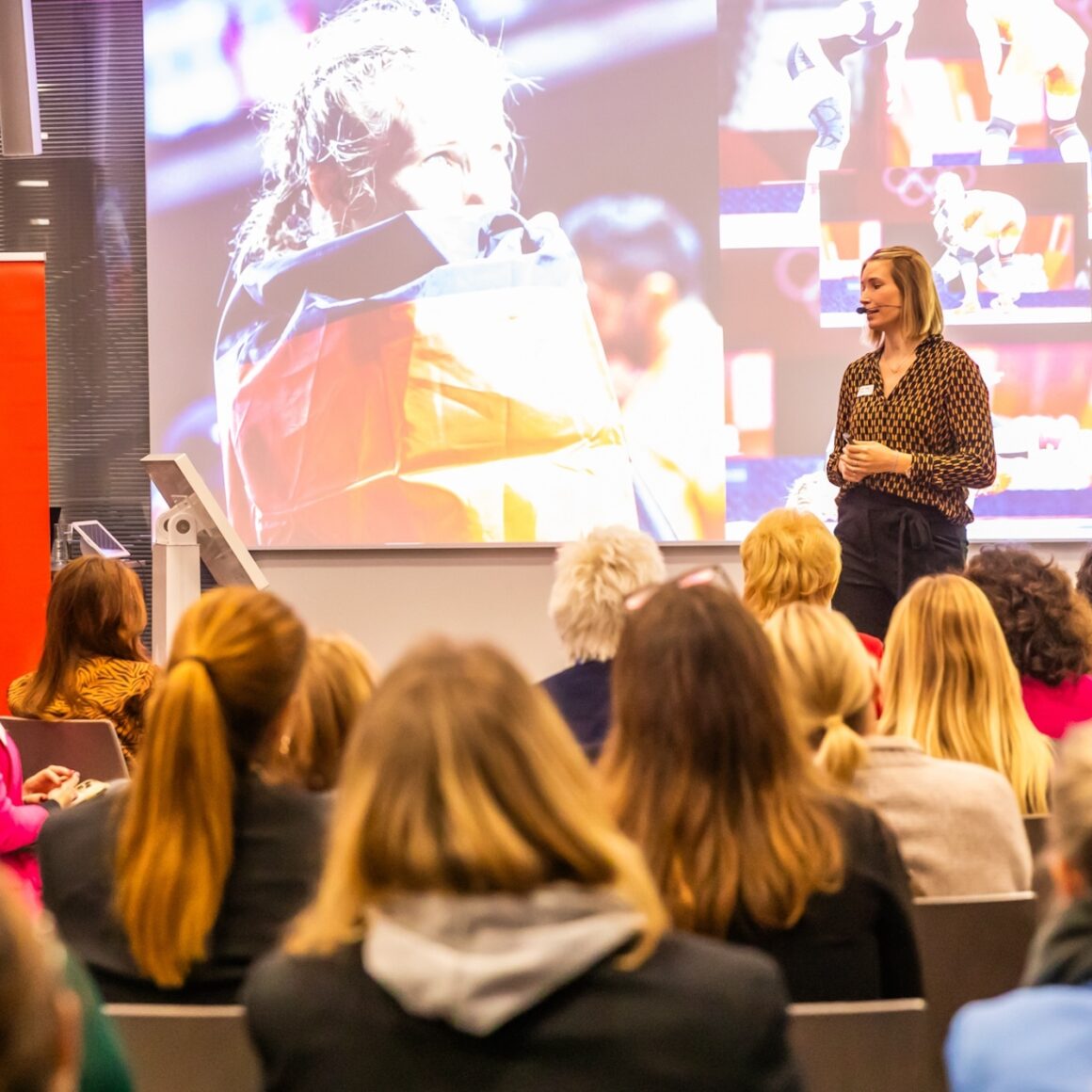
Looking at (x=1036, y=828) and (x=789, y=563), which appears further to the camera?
(x=789, y=563)

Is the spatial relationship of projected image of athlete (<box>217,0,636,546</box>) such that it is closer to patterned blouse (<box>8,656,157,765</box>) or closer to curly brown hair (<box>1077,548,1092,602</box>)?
curly brown hair (<box>1077,548,1092,602</box>)

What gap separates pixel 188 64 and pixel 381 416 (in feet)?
5.27

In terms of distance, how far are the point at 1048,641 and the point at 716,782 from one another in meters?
1.53

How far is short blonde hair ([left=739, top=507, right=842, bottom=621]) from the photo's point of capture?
3189 millimetres

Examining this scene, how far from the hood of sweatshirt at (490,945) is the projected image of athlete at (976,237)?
493 centimetres

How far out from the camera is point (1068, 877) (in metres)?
1.17

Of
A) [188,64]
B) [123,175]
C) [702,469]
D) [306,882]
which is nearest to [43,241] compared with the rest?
[123,175]

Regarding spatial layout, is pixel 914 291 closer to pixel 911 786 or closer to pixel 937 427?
pixel 937 427

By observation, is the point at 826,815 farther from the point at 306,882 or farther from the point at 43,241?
the point at 43,241

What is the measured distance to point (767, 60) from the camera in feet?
18.3

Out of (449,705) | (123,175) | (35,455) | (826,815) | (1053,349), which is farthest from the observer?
(123,175)

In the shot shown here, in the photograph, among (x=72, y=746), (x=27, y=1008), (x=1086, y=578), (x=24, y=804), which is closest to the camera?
(x=27, y=1008)

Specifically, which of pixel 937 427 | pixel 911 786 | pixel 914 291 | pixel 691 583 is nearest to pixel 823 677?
pixel 911 786

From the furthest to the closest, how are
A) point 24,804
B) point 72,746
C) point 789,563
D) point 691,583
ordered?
point 789,563, point 72,746, point 24,804, point 691,583
